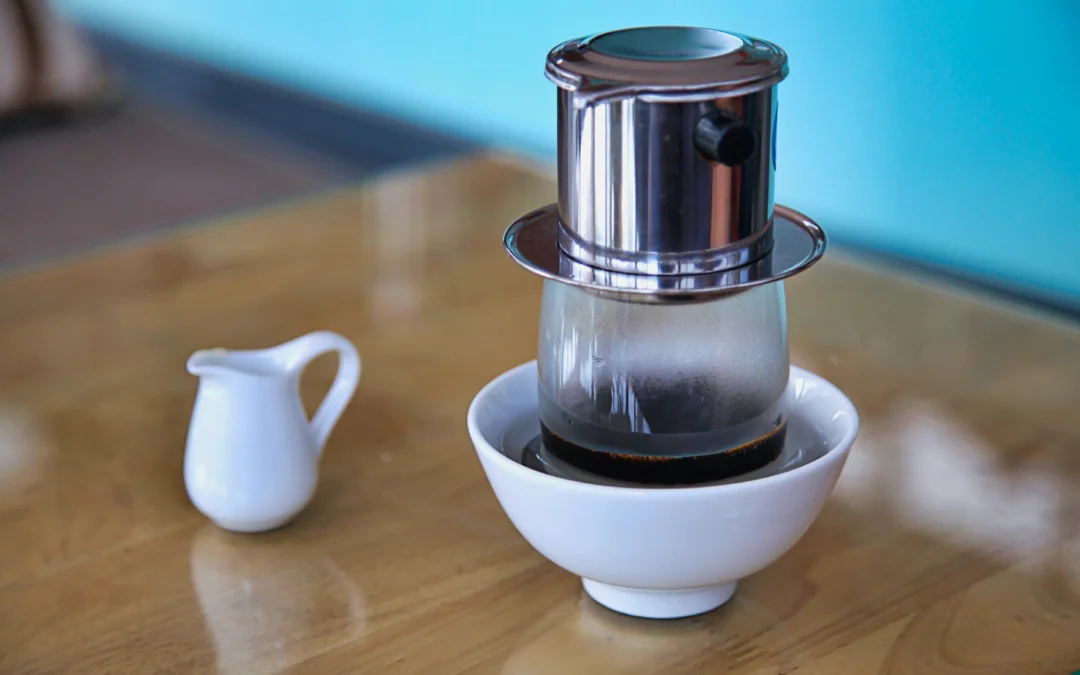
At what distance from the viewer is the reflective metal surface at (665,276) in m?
0.49

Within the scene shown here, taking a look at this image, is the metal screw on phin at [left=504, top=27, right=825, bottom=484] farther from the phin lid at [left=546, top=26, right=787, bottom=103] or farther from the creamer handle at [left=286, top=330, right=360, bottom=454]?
the creamer handle at [left=286, top=330, right=360, bottom=454]

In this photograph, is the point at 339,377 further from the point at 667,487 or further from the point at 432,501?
the point at 667,487

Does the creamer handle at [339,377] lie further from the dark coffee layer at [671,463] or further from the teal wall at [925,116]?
the teal wall at [925,116]

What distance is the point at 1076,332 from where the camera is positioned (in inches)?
34.7

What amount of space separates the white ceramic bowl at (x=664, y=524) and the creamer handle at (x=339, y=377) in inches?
5.4

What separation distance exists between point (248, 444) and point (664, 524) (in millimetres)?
254

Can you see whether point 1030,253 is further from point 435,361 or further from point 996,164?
point 435,361

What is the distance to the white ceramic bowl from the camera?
0.50 metres

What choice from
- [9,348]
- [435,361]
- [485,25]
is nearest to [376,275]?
[435,361]

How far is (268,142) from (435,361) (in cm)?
148

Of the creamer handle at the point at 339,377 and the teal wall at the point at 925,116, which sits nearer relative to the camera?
the creamer handle at the point at 339,377

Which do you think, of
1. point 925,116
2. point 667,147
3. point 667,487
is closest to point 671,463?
point 667,487

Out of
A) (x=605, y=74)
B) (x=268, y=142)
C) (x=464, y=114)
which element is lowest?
(x=268, y=142)

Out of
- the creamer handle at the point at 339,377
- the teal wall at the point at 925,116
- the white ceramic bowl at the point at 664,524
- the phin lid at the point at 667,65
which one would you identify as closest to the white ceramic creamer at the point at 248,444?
the creamer handle at the point at 339,377
